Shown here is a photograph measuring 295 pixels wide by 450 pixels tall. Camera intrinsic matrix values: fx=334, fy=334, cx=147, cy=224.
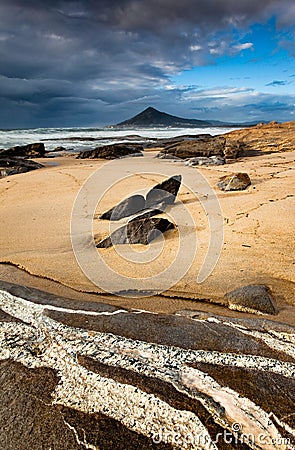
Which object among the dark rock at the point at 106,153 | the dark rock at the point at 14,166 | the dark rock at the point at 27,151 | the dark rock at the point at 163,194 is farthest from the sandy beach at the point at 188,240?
the dark rock at the point at 27,151

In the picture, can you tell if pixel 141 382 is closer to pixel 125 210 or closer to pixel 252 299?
pixel 252 299

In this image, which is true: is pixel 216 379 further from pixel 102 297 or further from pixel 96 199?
pixel 96 199

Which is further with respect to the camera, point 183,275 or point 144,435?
point 183,275

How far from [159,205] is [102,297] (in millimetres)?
2586

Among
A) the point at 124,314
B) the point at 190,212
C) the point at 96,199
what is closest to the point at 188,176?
the point at 96,199

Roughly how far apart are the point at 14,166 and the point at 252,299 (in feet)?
36.5

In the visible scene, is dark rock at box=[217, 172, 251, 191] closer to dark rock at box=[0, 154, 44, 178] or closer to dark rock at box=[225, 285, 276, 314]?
dark rock at box=[225, 285, 276, 314]

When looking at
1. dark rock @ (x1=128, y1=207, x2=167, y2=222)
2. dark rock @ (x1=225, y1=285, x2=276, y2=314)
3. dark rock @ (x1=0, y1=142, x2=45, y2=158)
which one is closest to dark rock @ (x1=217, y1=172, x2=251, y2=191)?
dark rock @ (x1=128, y1=207, x2=167, y2=222)

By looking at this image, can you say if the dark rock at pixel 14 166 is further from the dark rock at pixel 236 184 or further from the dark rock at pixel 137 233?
the dark rock at pixel 137 233

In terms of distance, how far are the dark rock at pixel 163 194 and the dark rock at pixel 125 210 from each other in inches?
6.6

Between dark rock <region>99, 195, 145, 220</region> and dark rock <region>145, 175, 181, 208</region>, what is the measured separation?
0.17 meters

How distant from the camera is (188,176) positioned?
7.76 m

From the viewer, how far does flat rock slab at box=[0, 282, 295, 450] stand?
130cm

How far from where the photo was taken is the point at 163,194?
215 inches
